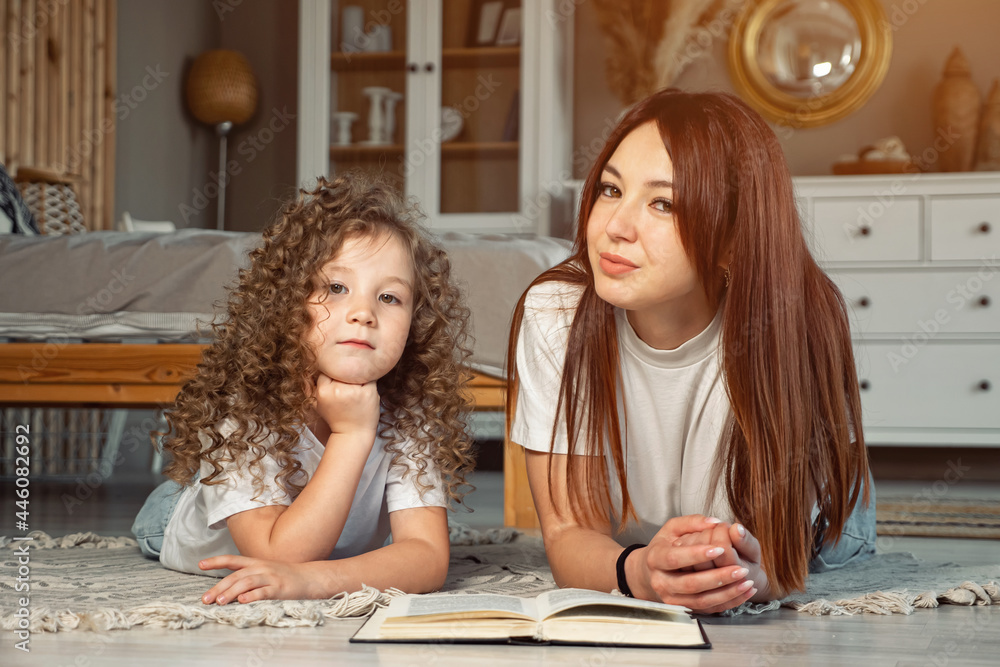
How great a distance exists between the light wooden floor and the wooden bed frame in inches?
34.2

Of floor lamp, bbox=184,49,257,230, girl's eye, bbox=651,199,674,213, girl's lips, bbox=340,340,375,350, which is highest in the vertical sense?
floor lamp, bbox=184,49,257,230

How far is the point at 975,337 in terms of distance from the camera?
2.67 m

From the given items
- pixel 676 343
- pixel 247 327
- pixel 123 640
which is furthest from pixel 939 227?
pixel 123 640

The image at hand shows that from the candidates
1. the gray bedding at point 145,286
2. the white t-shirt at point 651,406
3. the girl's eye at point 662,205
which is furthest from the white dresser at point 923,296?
the girl's eye at point 662,205

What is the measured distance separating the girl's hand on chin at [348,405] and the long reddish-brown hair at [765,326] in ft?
1.08

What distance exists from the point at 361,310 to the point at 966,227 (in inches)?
88.7

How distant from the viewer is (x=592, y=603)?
0.80 m

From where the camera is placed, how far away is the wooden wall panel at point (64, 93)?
278 cm

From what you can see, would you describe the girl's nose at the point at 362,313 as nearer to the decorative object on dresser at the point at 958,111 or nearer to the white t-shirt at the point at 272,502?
the white t-shirt at the point at 272,502

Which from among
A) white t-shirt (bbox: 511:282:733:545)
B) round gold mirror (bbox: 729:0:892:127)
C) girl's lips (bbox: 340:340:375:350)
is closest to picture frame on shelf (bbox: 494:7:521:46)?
round gold mirror (bbox: 729:0:892:127)

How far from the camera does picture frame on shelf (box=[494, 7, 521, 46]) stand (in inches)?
132

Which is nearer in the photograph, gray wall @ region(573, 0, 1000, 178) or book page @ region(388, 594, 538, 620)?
book page @ region(388, 594, 538, 620)

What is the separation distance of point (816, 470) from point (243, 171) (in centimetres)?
331
